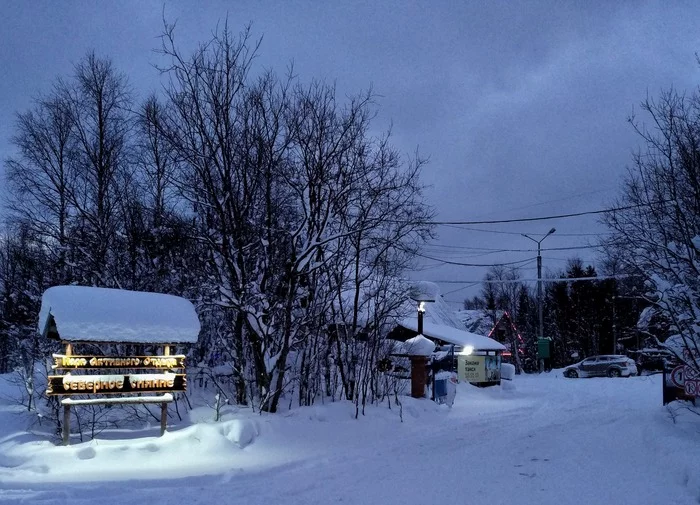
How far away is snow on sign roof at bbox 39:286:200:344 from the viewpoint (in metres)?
9.56

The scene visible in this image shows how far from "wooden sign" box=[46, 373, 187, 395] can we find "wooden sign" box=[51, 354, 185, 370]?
0.58 ft

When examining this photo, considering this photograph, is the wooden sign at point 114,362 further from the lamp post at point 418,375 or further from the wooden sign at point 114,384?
the lamp post at point 418,375

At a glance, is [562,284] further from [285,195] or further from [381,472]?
[381,472]

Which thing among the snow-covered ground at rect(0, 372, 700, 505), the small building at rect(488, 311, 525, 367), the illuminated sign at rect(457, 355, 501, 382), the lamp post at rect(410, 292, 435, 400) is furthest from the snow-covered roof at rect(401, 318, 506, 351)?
the small building at rect(488, 311, 525, 367)

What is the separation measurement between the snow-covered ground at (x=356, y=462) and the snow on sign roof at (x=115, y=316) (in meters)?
1.72

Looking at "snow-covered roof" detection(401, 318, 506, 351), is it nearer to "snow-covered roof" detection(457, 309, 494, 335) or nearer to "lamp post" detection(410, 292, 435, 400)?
"lamp post" detection(410, 292, 435, 400)

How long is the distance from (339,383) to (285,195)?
5.13m

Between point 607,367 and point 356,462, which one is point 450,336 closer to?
point 607,367

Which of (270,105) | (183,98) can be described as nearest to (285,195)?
(270,105)

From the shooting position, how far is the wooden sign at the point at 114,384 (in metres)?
9.46

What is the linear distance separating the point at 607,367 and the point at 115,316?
1383 inches

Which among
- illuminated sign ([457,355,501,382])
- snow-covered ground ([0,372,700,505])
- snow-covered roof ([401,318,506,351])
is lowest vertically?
snow-covered ground ([0,372,700,505])

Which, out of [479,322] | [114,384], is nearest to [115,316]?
[114,384]

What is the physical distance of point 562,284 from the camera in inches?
2323
